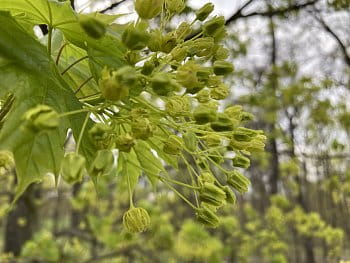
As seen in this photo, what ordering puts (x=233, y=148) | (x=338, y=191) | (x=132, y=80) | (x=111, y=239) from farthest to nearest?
(x=338, y=191)
(x=111, y=239)
(x=233, y=148)
(x=132, y=80)

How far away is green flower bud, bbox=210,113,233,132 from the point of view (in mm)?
455

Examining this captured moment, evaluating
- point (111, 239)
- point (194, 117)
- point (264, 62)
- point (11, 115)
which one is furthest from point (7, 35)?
point (264, 62)

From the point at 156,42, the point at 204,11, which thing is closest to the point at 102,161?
the point at 156,42

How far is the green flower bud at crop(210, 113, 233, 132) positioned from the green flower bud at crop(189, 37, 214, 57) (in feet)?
0.25

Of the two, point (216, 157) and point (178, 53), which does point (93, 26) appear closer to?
point (178, 53)

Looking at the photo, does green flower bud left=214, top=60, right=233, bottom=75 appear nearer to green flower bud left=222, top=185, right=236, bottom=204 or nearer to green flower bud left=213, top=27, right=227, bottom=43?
green flower bud left=213, top=27, right=227, bottom=43

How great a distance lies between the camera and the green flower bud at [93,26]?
40cm

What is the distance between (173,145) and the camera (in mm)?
496

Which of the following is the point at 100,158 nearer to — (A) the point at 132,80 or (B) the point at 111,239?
(A) the point at 132,80

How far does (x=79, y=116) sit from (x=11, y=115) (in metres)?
0.08

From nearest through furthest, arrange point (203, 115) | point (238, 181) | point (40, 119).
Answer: point (40, 119), point (203, 115), point (238, 181)

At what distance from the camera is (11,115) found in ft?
1.32

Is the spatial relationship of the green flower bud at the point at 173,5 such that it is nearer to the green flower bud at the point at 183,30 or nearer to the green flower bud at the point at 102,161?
the green flower bud at the point at 183,30

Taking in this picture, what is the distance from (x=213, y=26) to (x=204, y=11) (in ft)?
0.20
